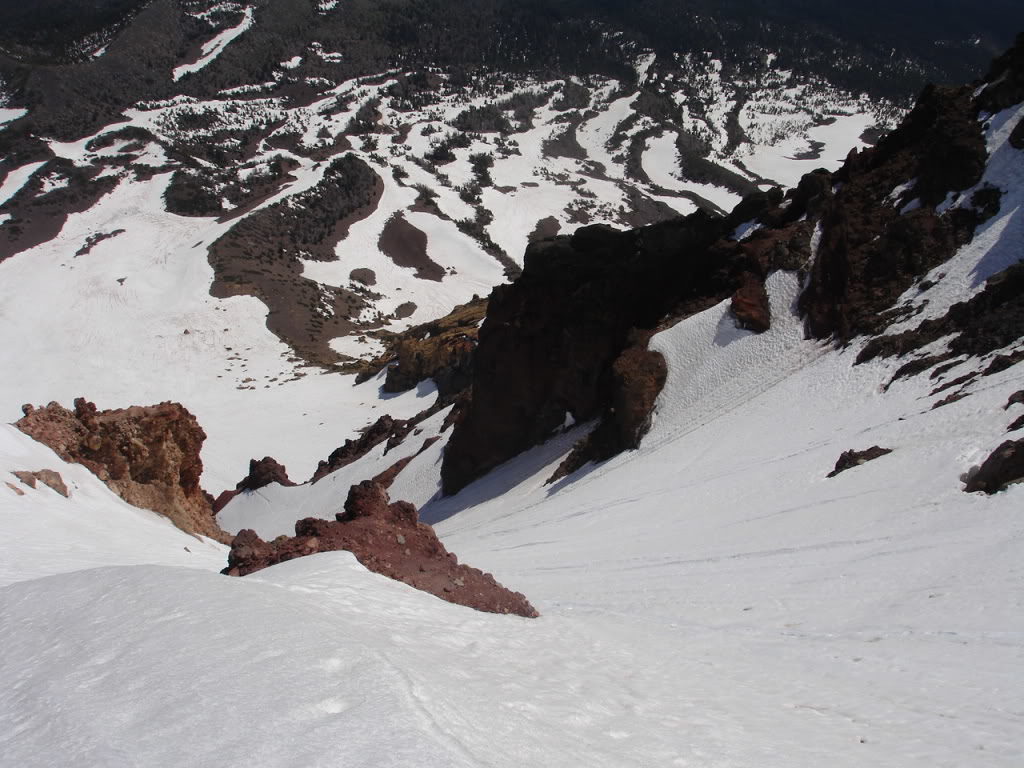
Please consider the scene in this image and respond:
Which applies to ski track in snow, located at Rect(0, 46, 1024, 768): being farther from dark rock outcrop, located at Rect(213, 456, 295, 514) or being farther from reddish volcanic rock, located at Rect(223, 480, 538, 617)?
dark rock outcrop, located at Rect(213, 456, 295, 514)

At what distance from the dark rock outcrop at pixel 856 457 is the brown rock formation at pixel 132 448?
12.1 m

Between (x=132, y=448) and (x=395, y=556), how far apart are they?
Result: 10044 mm

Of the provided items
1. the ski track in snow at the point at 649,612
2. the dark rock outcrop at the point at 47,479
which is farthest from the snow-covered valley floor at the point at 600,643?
the dark rock outcrop at the point at 47,479

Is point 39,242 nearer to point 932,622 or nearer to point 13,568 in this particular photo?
point 13,568

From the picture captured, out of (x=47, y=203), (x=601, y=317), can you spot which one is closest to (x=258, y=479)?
(x=601, y=317)

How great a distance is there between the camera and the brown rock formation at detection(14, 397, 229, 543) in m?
12.3

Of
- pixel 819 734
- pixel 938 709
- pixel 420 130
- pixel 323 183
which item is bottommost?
pixel 938 709

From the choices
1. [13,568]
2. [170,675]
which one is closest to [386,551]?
[13,568]

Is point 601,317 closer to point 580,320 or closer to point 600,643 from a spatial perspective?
point 580,320

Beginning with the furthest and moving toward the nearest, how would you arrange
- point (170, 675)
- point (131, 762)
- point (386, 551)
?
point (386, 551) → point (170, 675) → point (131, 762)

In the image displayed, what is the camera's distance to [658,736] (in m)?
3.43

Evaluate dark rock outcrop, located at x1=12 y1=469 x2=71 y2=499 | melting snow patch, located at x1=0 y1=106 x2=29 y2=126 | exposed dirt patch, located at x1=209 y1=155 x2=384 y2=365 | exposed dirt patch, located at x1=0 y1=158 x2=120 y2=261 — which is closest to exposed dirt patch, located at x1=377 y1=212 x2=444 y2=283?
exposed dirt patch, located at x1=209 y1=155 x2=384 y2=365

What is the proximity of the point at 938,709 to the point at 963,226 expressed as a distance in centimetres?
1735

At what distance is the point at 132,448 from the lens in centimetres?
1409
